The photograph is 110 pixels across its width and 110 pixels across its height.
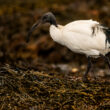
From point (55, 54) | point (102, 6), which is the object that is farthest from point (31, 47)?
point (102, 6)

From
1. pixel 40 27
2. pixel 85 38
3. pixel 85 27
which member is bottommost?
pixel 85 38

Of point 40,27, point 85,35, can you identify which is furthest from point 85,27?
point 40,27

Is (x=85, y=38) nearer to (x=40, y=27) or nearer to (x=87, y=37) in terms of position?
(x=87, y=37)

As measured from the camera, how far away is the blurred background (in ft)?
43.1

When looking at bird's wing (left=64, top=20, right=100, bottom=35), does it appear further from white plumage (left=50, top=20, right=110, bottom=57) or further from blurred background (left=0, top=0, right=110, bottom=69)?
blurred background (left=0, top=0, right=110, bottom=69)

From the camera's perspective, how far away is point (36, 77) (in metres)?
6.76

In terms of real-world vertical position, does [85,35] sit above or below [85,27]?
below

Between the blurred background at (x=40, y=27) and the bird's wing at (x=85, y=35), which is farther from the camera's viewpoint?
the blurred background at (x=40, y=27)

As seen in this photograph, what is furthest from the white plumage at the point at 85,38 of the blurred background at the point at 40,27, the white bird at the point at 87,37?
the blurred background at the point at 40,27

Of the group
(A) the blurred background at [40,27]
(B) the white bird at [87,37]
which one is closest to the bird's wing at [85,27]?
(B) the white bird at [87,37]

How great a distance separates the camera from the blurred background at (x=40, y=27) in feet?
43.1

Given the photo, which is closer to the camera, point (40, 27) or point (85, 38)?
point (85, 38)

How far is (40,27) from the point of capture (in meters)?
14.2

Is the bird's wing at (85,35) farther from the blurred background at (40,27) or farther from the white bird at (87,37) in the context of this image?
the blurred background at (40,27)
